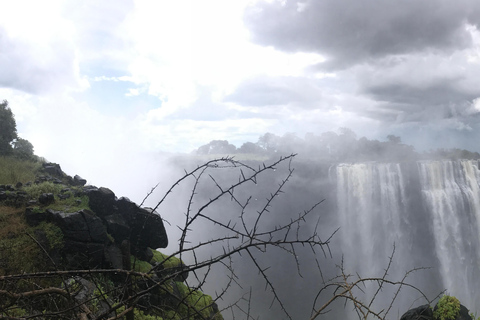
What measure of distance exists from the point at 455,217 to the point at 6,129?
5554 cm

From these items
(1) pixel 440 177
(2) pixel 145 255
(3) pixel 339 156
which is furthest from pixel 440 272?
(2) pixel 145 255

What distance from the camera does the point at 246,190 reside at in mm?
67188

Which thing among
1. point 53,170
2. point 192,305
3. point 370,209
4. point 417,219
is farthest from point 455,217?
point 192,305

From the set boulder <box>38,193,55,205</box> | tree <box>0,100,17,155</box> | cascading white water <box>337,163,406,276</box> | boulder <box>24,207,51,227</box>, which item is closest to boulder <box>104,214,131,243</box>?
boulder <box>38,193,55,205</box>

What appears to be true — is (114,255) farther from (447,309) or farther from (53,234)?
(447,309)

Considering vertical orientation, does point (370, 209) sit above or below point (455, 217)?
above

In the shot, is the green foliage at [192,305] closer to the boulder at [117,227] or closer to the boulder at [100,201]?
the boulder at [117,227]

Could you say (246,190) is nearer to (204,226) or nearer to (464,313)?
(204,226)

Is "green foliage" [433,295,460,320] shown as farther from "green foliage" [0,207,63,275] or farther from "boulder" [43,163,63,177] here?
"boulder" [43,163,63,177]

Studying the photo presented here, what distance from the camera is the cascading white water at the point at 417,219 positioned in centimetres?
4775

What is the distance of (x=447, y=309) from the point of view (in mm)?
9703

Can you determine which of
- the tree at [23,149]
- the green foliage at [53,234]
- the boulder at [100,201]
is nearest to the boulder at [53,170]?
the tree at [23,149]

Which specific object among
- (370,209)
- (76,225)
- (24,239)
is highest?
(76,225)

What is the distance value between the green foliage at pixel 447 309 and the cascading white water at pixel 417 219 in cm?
4064
